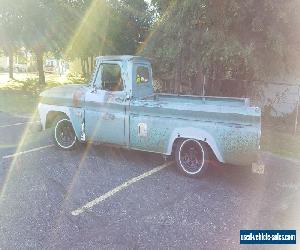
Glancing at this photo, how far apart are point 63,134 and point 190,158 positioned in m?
3.30

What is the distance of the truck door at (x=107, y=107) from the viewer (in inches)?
261

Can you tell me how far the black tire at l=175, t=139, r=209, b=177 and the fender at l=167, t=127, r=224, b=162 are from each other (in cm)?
15

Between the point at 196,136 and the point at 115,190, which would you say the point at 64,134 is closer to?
the point at 115,190

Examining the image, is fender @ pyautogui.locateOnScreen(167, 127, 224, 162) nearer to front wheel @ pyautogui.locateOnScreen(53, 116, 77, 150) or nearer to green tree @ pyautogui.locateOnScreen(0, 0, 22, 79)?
front wheel @ pyautogui.locateOnScreen(53, 116, 77, 150)

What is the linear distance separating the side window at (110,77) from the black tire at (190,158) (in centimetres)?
189

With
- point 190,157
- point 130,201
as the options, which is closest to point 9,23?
point 190,157

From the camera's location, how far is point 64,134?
776 cm

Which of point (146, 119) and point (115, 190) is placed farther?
point (146, 119)

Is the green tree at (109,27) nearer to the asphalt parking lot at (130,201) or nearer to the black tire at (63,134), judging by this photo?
the black tire at (63,134)

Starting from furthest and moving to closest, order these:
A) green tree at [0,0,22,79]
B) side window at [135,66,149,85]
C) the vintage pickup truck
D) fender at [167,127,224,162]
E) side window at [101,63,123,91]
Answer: green tree at [0,0,22,79]
side window at [135,66,149,85]
side window at [101,63,123,91]
fender at [167,127,224,162]
the vintage pickup truck

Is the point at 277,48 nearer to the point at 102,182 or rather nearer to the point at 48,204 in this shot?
the point at 102,182

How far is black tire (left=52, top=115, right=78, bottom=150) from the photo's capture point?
25.0ft

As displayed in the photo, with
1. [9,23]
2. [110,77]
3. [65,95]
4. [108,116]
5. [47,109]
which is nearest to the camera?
[108,116]

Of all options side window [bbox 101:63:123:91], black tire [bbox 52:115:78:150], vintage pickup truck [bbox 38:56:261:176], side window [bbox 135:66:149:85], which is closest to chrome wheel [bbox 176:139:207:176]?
vintage pickup truck [bbox 38:56:261:176]
